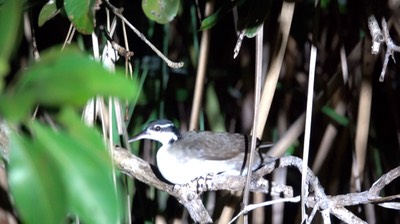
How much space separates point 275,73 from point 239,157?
1.83ft

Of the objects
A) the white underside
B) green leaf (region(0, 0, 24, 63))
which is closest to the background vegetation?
the white underside

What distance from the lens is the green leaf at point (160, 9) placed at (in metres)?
1.21

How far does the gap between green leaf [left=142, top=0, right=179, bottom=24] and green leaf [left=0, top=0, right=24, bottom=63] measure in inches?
26.4

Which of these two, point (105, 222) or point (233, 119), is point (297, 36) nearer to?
point (233, 119)

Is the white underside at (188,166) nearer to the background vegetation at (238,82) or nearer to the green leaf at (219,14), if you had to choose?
the background vegetation at (238,82)

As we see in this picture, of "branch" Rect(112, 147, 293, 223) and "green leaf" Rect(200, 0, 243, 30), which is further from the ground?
"green leaf" Rect(200, 0, 243, 30)

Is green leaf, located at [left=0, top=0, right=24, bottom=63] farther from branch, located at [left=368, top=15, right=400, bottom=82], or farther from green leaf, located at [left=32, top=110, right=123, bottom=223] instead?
branch, located at [left=368, top=15, right=400, bottom=82]

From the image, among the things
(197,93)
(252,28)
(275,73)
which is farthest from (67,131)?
(197,93)

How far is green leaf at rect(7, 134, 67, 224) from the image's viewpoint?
47cm

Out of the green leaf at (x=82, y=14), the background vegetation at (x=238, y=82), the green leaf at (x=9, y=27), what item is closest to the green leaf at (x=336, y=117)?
the background vegetation at (x=238, y=82)

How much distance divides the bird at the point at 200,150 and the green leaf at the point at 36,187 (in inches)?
69.1

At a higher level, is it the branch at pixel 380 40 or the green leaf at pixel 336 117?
the branch at pixel 380 40

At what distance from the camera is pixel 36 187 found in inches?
18.7

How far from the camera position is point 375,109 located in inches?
112
